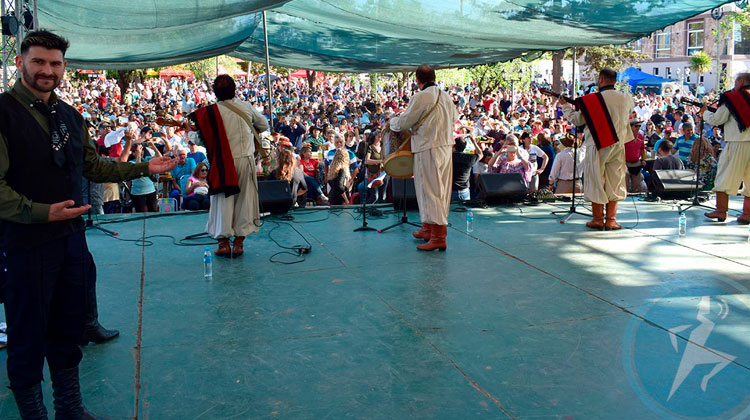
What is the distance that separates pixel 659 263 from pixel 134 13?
696 centimetres

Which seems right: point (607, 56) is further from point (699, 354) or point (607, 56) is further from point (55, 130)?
point (55, 130)

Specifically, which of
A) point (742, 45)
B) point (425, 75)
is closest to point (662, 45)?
point (742, 45)

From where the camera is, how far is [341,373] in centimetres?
394


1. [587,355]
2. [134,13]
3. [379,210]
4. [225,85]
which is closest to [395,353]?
[587,355]

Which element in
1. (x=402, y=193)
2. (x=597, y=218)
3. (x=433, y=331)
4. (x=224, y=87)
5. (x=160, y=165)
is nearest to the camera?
(x=160, y=165)

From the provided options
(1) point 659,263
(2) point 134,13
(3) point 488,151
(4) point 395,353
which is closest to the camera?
(4) point 395,353

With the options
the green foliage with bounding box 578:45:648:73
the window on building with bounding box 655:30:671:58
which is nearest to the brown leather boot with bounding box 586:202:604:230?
the green foliage with bounding box 578:45:648:73

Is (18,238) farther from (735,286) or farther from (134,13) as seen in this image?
(134,13)

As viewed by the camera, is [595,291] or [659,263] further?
[659,263]

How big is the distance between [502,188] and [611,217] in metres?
2.28

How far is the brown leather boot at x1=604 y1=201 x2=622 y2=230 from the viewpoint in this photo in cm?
810

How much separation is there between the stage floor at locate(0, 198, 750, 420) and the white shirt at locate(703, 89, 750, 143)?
4.73ft

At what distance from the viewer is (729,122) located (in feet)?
27.7

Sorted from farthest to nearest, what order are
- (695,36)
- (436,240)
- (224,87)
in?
(695,36), (436,240), (224,87)
